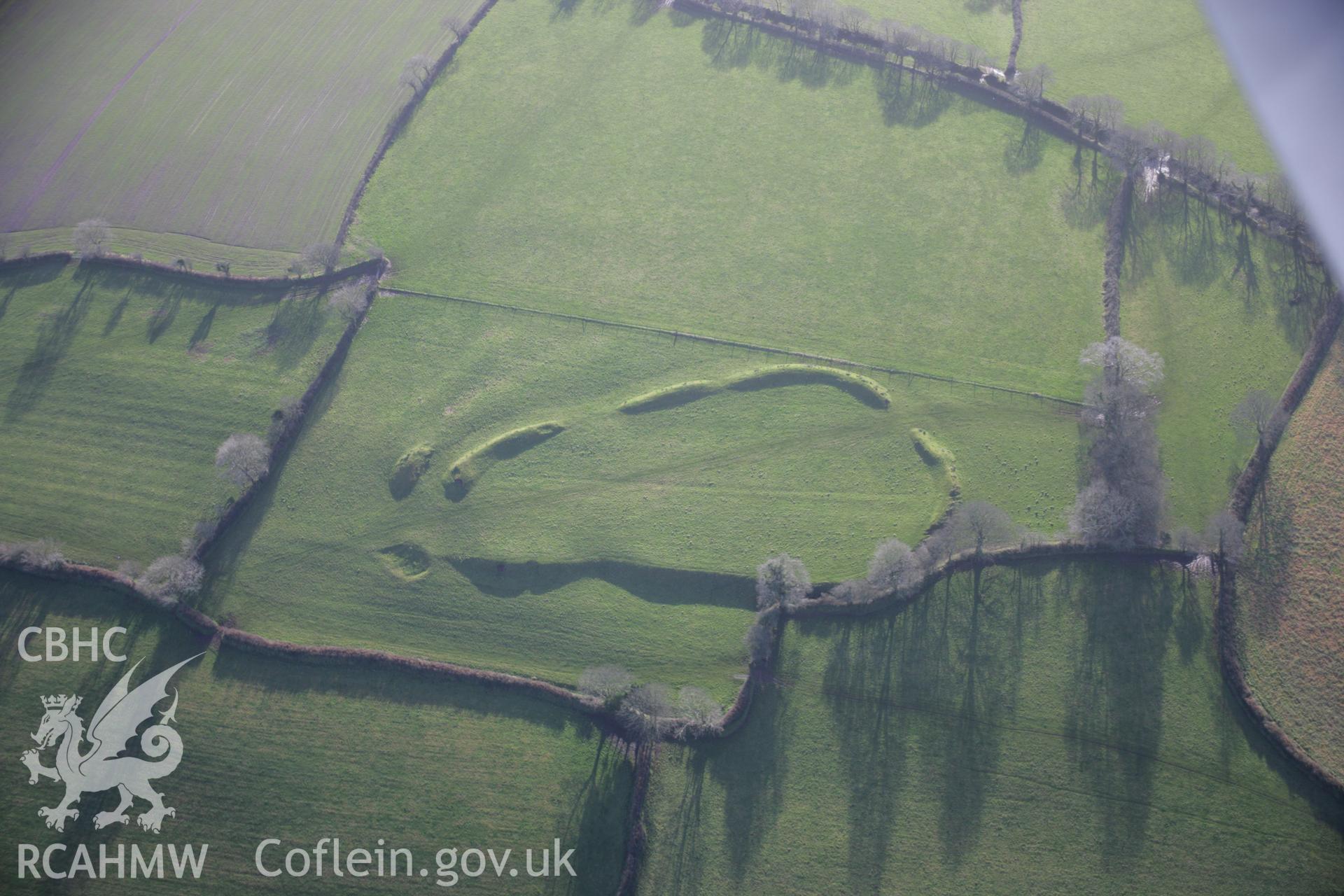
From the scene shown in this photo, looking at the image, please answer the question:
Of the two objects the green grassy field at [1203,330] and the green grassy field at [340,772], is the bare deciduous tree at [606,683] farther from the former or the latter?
the green grassy field at [1203,330]

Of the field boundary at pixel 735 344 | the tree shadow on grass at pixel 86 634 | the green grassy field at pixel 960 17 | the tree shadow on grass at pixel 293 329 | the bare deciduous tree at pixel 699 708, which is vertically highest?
the green grassy field at pixel 960 17

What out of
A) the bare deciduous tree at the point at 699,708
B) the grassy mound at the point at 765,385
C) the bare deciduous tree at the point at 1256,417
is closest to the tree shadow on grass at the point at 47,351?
the grassy mound at the point at 765,385

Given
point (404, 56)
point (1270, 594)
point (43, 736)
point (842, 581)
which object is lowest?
point (43, 736)

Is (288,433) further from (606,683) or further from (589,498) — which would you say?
(606,683)

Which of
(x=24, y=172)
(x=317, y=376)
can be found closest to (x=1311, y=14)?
(x=317, y=376)

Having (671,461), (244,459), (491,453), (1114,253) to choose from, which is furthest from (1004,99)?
(244,459)

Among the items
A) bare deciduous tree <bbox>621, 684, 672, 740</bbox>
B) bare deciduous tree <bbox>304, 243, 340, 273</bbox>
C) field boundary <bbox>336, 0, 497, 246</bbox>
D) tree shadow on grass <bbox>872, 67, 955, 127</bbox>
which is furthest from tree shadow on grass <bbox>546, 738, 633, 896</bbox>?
tree shadow on grass <bbox>872, 67, 955, 127</bbox>

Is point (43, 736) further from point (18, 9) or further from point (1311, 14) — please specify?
point (1311, 14)
